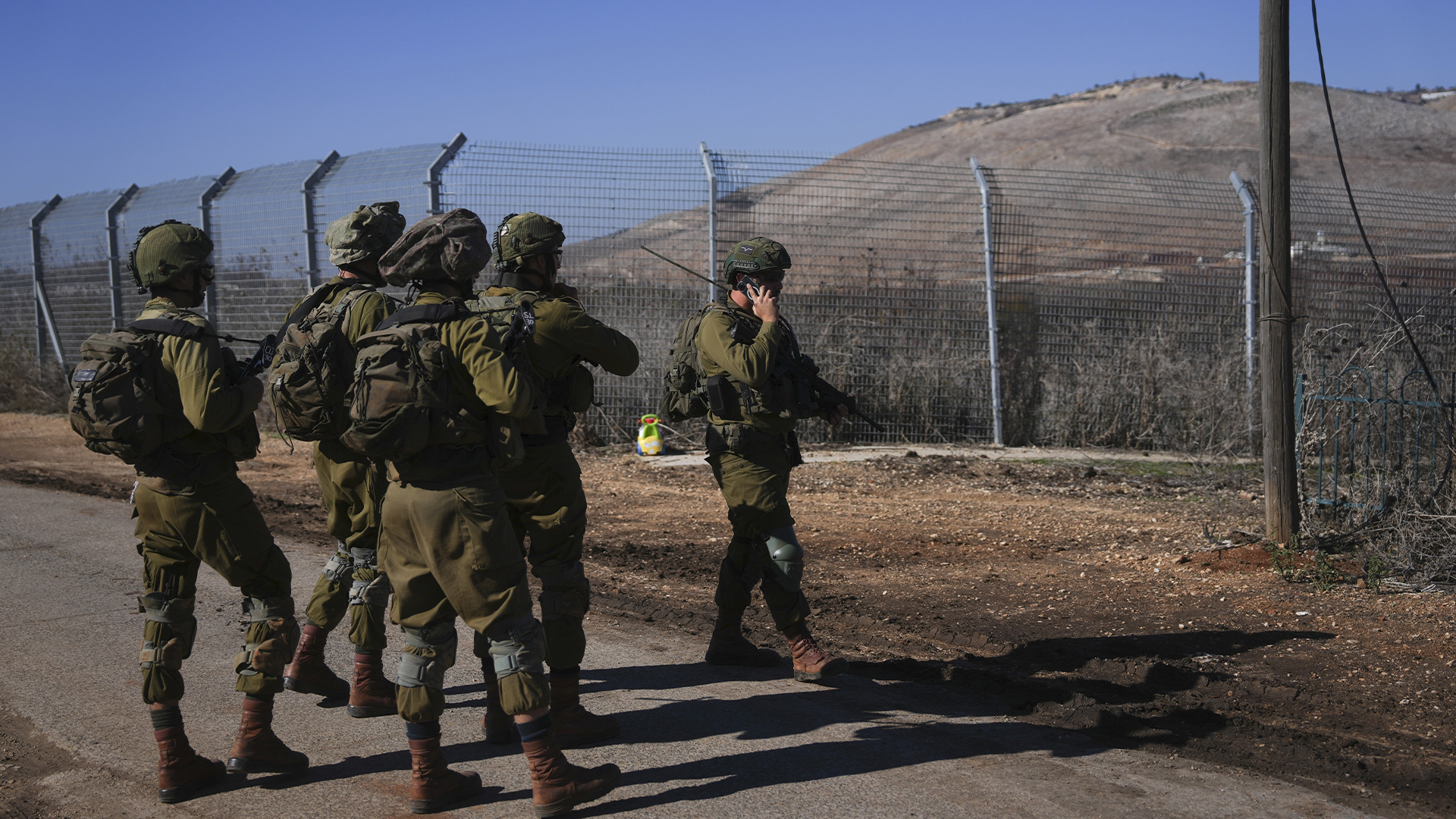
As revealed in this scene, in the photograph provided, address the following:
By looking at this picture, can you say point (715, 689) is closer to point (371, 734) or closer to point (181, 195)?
point (371, 734)

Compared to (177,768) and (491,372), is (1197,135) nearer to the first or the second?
(491,372)

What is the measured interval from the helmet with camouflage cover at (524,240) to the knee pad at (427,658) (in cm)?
130

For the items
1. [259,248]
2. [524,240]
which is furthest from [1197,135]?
[524,240]

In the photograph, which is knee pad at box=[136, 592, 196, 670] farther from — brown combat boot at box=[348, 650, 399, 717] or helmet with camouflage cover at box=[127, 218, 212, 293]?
helmet with camouflage cover at box=[127, 218, 212, 293]

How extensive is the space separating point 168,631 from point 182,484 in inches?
19.8

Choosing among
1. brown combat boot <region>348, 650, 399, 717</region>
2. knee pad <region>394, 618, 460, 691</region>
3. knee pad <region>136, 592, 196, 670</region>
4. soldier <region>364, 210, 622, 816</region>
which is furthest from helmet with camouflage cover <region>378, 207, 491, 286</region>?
brown combat boot <region>348, 650, 399, 717</region>

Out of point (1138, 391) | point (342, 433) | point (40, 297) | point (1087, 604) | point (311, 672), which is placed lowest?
point (1087, 604)

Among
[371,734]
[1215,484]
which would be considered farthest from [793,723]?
A: [1215,484]

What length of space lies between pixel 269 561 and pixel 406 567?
2.41ft

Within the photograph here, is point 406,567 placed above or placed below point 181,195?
below

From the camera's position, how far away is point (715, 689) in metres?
4.53

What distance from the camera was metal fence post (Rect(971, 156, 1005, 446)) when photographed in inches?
432

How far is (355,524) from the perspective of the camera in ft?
13.8

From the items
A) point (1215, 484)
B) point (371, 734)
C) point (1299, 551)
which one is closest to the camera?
point (371, 734)
